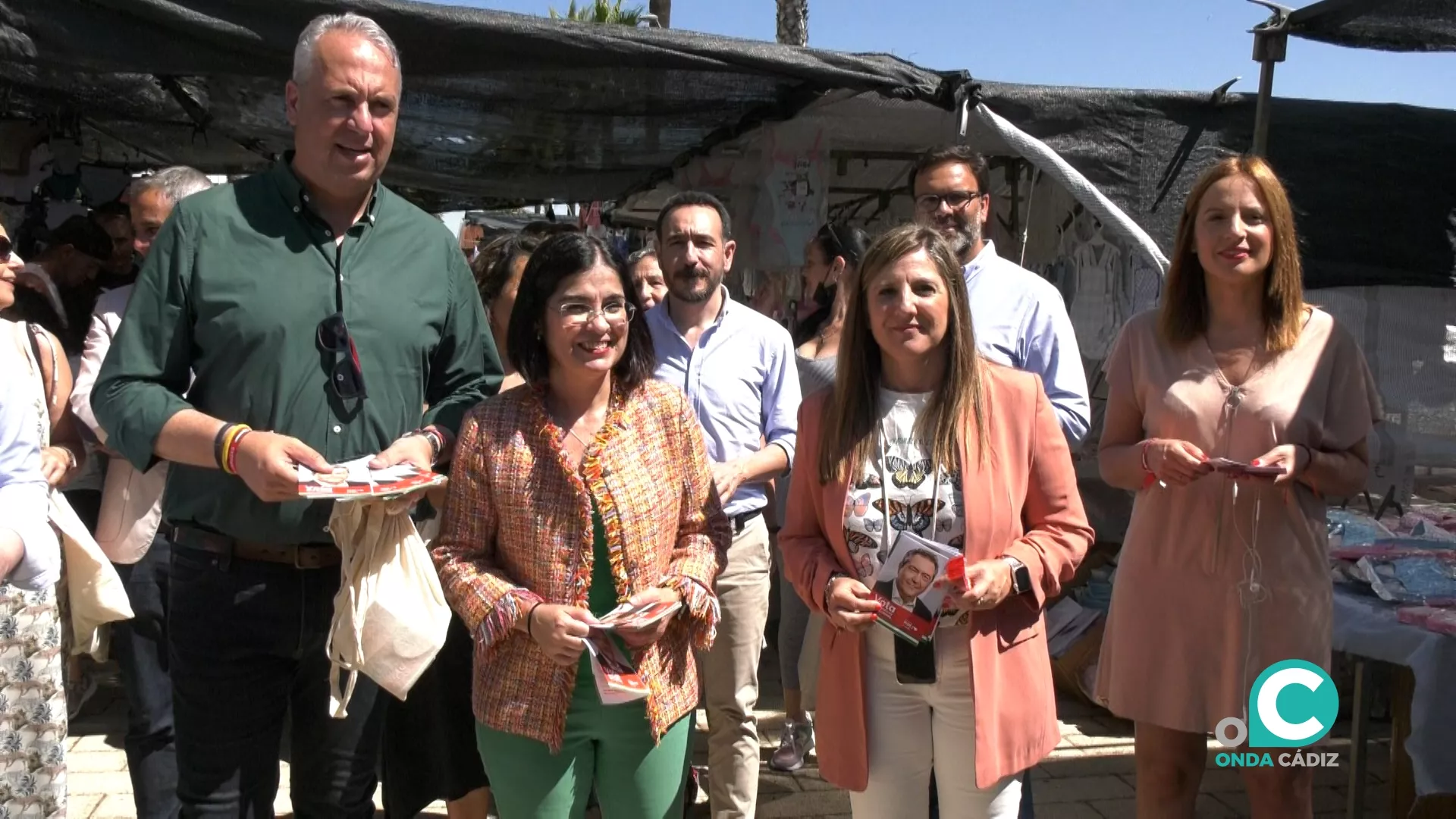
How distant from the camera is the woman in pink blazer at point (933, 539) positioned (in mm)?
2393

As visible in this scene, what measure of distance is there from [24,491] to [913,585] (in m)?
1.76

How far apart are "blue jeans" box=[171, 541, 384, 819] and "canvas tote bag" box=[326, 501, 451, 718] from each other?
9 centimetres

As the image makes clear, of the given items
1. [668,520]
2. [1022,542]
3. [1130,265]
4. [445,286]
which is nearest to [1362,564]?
[1130,265]

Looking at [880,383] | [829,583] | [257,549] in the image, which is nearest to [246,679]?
[257,549]

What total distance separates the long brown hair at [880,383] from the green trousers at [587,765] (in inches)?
27.5

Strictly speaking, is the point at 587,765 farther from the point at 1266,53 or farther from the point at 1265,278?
the point at 1266,53

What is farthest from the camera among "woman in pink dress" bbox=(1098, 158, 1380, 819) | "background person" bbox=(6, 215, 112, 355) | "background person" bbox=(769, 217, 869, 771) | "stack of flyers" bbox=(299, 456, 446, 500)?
"background person" bbox=(769, 217, 869, 771)

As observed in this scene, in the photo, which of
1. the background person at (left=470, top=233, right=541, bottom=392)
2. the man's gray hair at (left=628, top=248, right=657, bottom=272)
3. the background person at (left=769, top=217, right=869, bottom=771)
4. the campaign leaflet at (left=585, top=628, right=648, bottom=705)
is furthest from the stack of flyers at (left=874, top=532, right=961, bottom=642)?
the man's gray hair at (left=628, top=248, right=657, bottom=272)

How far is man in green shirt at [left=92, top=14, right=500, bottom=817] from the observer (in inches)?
85.7

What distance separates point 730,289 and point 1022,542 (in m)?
5.35

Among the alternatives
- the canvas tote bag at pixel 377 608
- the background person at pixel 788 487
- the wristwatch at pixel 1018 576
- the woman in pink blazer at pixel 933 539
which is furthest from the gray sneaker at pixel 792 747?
the canvas tote bag at pixel 377 608

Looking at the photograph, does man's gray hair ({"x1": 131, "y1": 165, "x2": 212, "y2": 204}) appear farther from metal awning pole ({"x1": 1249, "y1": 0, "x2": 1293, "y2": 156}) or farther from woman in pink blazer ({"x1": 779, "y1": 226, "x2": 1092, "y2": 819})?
metal awning pole ({"x1": 1249, "y1": 0, "x2": 1293, "y2": 156})

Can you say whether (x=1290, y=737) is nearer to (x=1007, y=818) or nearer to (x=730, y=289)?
(x=1007, y=818)

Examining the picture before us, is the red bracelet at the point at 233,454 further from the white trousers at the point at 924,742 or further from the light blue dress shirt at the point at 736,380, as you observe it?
the light blue dress shirt at the point at 736,380
